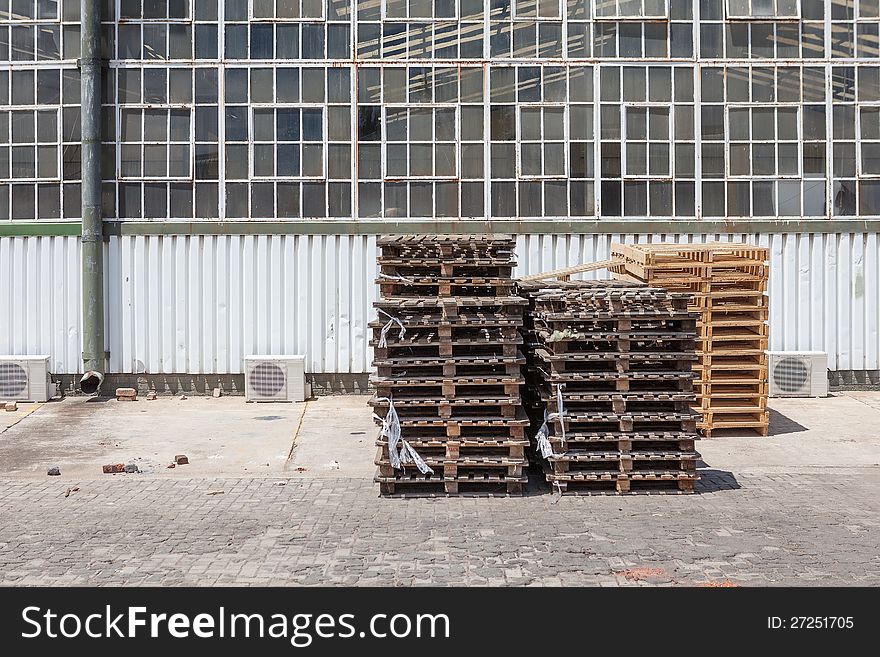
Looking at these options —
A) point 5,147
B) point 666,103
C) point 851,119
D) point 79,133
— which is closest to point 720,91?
point 666,103

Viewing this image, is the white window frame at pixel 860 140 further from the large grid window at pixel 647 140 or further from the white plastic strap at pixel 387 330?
the white plastic strap at pixel 387 330

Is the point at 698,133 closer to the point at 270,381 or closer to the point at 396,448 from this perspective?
the point at 270,381

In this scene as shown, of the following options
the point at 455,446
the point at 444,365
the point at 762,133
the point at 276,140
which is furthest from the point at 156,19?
the point at 455,446

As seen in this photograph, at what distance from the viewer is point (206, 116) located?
18.1 m

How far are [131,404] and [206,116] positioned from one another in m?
4.92

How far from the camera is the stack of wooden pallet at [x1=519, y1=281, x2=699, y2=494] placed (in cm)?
1155

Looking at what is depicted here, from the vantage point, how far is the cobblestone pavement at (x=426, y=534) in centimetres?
866

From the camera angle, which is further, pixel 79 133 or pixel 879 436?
pixel 79 133

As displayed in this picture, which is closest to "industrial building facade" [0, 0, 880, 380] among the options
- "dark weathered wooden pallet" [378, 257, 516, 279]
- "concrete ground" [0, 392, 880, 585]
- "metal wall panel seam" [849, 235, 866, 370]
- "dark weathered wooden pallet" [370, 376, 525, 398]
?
"metal wall panel seam" [849, 235, 866, 370]

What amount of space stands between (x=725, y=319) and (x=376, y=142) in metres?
6.69

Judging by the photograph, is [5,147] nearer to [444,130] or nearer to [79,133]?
[79,133]

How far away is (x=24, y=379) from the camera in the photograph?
57.9 feet

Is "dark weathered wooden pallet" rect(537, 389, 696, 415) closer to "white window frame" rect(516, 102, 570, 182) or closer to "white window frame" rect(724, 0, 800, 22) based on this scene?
"white window frame" rect(516, 102, 570, 182)

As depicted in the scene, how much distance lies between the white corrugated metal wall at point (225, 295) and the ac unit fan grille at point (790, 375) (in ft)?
1.64
